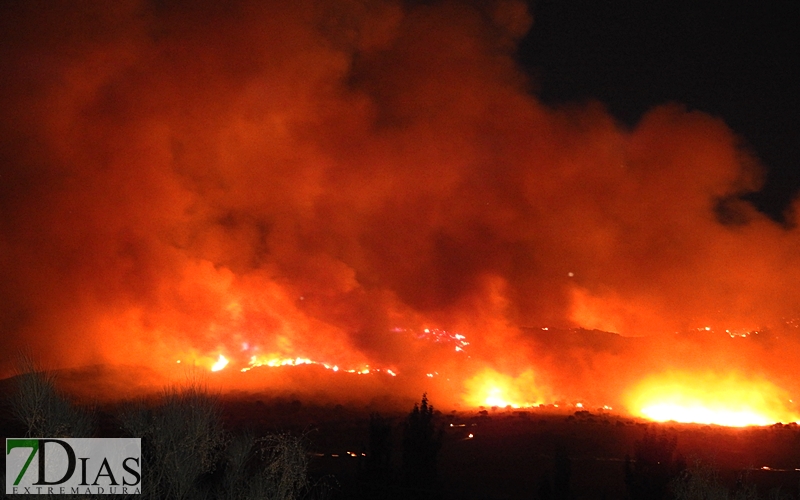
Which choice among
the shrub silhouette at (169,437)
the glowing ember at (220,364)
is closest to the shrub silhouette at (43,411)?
the shrub silhouette at (169,437)

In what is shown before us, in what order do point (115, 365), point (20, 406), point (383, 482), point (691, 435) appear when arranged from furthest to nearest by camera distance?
1. point (115, 365)
2. point (691, 435)
3. point (383, 482)
4. point (20, 406)

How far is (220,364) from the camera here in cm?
3631

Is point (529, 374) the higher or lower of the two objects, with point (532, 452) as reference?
higher

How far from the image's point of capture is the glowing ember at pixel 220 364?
35.8 m

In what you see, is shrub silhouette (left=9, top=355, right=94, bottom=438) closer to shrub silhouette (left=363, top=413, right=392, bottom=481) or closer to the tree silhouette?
shrub silhouette (left=363, top=413, right=392, bottom=481)

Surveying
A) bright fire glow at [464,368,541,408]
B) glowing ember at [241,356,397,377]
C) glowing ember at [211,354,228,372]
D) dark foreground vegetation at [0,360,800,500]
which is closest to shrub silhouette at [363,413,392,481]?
dark foreground vegetation at [0,360,800,500]

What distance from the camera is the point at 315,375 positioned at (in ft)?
117

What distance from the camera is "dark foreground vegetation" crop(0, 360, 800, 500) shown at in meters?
10.8

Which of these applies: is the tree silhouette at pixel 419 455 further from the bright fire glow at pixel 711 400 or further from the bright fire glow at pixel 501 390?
the bright fire glow at pixel 711 400

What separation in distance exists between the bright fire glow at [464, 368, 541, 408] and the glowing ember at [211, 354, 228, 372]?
41.6ft

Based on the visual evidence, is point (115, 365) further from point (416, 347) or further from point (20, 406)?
point (20, 406)

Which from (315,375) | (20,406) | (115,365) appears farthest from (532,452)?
(115,365)

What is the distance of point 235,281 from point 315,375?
7.57 m

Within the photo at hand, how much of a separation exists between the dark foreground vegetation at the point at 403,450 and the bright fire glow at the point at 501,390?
8.69ft
